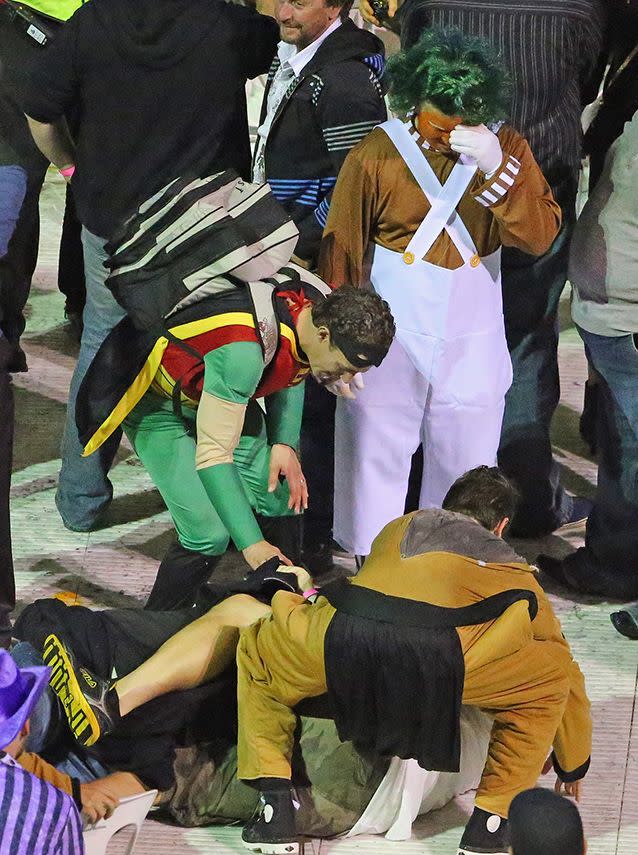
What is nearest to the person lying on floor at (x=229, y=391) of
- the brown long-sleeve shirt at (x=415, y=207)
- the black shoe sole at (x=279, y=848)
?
the brown long-sleeve shirt at (x=415, y=207)

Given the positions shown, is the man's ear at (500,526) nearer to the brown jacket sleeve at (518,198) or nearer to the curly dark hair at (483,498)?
the curly dark hair at (483,498)

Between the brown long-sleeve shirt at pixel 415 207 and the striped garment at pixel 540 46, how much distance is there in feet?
1.14

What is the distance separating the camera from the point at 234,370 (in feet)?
12.2

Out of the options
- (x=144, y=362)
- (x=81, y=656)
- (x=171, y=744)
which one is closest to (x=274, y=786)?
(x=171, y=744)

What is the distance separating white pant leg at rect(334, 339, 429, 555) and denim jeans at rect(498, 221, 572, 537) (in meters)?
0.67

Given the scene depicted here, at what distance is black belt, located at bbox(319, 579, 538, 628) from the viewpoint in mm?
3361

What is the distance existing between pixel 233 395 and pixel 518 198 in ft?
2.86

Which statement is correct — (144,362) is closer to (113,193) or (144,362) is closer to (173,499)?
(173,499)

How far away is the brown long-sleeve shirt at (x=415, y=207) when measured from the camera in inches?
151

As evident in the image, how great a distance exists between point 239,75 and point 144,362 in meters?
0.97

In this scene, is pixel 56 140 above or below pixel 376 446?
above

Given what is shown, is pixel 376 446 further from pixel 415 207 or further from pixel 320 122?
pixel 320 122

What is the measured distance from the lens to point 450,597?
337 centimetres

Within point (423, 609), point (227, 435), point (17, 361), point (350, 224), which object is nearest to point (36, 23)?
point (17, 361)
